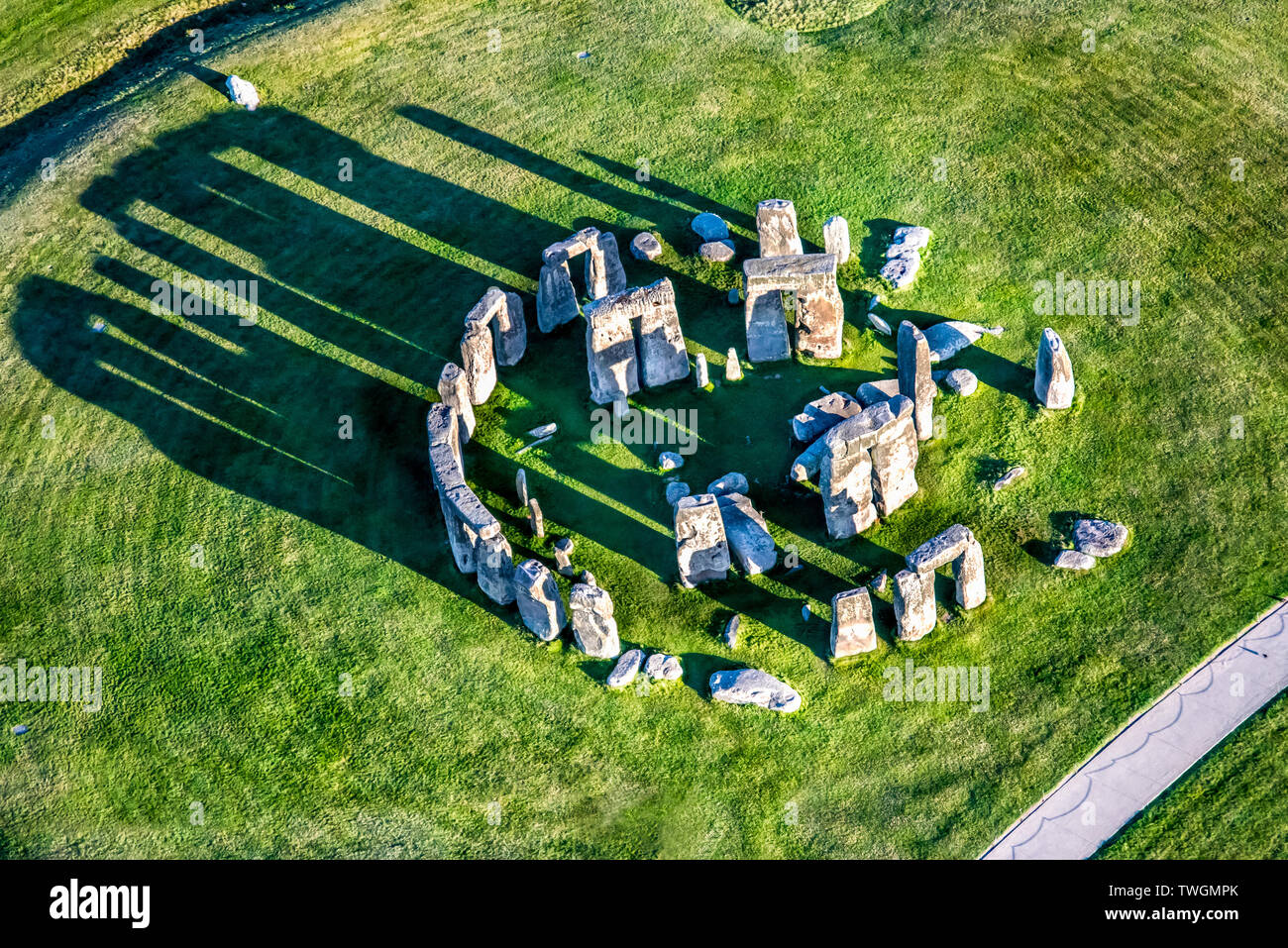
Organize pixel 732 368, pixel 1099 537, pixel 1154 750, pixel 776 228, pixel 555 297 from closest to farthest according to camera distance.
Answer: pixel 1154 750 → pixel 1099 537 → pixel 732 368 → pixel 555 297 → pixel 776 228

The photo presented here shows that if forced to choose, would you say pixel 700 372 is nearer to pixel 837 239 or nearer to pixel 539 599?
pixel 837 239

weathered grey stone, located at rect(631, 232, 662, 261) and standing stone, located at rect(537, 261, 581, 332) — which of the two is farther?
weathered grey stone, located at rect(631, 232, 662, 261)

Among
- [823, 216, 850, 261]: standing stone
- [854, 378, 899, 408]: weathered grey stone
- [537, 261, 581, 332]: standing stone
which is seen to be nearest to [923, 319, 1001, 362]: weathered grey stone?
→ [854, 378, 899, 408]: weathered grey stone

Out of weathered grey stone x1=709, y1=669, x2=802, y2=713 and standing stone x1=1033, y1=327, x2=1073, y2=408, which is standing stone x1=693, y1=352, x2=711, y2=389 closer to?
standing stone x1=1033, y1=327, x2=1073, y2=408

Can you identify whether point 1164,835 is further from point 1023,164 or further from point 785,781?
point 1023,164

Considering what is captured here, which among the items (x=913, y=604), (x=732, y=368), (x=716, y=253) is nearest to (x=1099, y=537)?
(x=913, y=604)

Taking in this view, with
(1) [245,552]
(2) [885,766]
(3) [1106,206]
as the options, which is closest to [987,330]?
(3) [1106,206]
